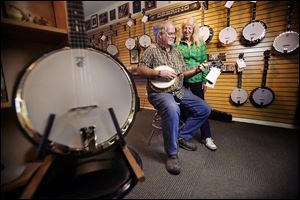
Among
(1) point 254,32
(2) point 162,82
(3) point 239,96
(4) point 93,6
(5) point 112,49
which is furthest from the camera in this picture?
(3) point 239,96

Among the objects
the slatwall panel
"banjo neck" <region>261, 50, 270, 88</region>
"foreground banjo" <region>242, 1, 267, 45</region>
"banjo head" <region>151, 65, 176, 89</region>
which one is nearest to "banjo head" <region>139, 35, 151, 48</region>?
the slatwall panel

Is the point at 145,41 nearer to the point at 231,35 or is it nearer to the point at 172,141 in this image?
the point at 172,141

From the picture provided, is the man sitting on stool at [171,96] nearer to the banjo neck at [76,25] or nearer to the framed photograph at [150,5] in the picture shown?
the framed photograph at [150,5]

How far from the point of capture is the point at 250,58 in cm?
160

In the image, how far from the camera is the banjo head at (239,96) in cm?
194

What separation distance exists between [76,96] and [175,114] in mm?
685

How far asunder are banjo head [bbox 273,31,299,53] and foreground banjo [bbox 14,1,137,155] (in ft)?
4.91

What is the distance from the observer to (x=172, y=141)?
3.63ft

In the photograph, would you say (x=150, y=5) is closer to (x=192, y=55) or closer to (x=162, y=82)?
(x=162, y=82)

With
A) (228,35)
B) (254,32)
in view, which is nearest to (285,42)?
(254,32)

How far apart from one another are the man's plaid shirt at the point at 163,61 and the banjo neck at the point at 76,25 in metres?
0.59

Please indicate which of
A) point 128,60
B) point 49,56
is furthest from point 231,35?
point 49,56

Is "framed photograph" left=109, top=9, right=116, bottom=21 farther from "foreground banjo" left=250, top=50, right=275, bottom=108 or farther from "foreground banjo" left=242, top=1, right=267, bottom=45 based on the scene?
"foreground banjo" left=250, top=50, right=275, bottom=108

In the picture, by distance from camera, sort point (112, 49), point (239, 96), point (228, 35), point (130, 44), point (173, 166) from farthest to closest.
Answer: point (239, 96) → point (228, 35) → point (173, 166) → point (130, 44) → point (112, 49)
